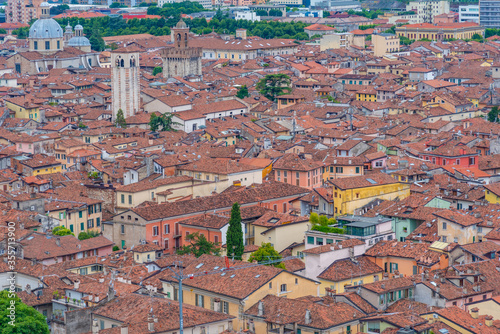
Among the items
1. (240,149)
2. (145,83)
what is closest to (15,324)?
(240,149)

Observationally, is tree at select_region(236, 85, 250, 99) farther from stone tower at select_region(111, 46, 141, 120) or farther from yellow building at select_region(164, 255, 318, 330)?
yellow building at select_region(164, 255, 318, 330)

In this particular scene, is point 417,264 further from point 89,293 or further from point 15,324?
point 15,324

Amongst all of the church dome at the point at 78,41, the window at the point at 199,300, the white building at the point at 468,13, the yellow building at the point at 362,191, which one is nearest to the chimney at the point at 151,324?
the window at the point at 199,300

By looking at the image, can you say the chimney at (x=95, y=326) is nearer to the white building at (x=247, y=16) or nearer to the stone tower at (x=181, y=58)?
the stone tower at (x=181, y=58)

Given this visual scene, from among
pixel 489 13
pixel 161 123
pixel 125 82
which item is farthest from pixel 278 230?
pixel 489 13

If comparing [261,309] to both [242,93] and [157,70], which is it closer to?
[242,93]

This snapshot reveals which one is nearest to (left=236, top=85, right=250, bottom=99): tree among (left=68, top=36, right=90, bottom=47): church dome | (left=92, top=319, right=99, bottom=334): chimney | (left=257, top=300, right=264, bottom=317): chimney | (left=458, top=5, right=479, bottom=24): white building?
(left=68, top=36, right=90, bottom=47): church dome
